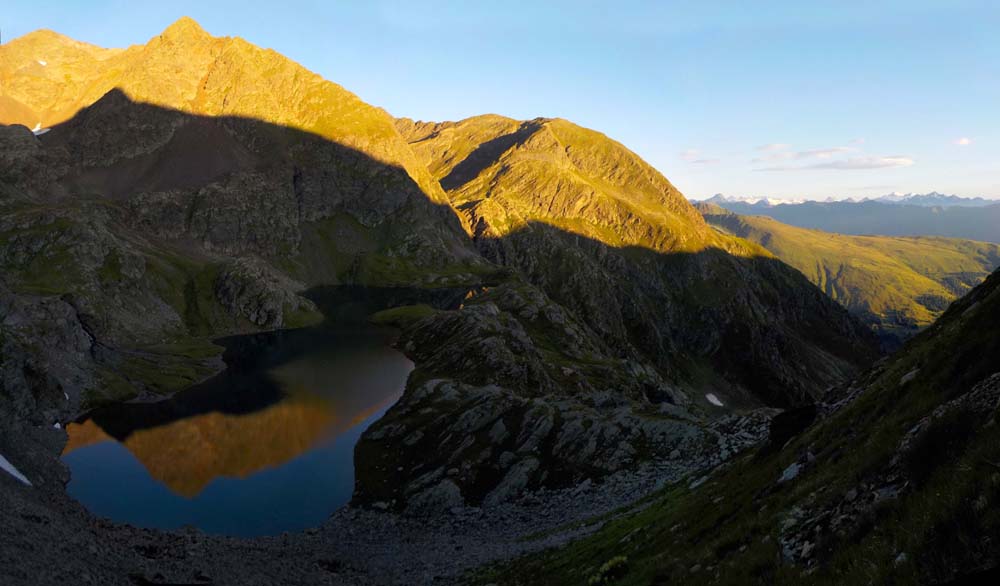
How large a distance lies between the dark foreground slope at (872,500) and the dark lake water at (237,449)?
5664 centimetres

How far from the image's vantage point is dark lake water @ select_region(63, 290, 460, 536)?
233ft

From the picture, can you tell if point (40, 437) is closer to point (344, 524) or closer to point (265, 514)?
point (265, 514)

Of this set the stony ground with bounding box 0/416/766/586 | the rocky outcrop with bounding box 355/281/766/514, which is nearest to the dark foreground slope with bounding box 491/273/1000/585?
the stony ground with bounding box 0/416/766/586

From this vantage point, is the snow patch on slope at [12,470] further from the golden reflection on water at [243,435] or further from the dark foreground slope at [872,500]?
the dark foreground slope at [872,500]

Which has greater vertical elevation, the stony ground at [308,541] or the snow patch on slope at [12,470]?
the snow patch on slope at [12,470]

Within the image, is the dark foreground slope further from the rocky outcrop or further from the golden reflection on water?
the golden reflection on water

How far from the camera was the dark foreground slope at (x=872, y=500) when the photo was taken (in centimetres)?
936

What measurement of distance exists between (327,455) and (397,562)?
140 ft

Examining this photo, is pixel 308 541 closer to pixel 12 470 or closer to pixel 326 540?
pixel 326 540

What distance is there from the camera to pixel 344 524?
65.4 meters

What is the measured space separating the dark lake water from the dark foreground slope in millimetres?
56637

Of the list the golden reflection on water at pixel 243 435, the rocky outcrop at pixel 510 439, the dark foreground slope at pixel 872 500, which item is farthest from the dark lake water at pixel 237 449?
the dark foreground slope at pixel 872 500

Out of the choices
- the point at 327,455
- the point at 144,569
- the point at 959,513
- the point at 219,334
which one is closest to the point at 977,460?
the point at 959,513

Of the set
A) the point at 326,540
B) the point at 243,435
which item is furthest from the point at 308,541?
the point at 243,435
